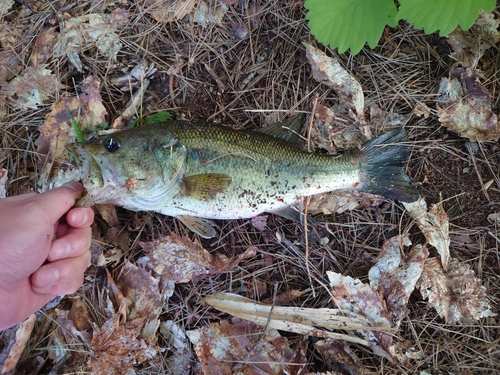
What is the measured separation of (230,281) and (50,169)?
2.15m

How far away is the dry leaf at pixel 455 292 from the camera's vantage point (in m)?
3.52

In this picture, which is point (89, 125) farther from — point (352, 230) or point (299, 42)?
point (352, 230)

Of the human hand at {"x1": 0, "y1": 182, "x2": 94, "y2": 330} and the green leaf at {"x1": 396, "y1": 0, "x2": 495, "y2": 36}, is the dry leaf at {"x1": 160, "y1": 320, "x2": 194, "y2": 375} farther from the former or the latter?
the green leaf at {"x1": 396, "y1": 0, "x2": 495, "y2": 36}

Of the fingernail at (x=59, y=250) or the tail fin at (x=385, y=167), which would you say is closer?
the fingernail at (x=59, y=250)

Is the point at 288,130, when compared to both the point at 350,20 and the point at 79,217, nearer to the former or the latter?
the point at 350,20

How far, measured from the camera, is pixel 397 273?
361 cm

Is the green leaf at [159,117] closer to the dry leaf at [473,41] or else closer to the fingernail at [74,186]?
the fingernail at [74,186]

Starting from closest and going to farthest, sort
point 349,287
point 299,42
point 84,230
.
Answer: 1. point 84,230
2. point 349,287
3. point 299,42

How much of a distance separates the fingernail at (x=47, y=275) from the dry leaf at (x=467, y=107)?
12.7 feet

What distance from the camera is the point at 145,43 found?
12.9 ft

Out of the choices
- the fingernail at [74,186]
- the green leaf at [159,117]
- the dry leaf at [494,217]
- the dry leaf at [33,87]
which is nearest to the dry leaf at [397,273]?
the dry leaf at [494,217]

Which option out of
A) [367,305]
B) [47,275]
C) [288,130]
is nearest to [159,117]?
[288,130]

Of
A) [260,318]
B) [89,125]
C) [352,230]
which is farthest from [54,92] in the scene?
[352,230]

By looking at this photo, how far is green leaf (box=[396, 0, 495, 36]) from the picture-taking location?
2.81 metres
